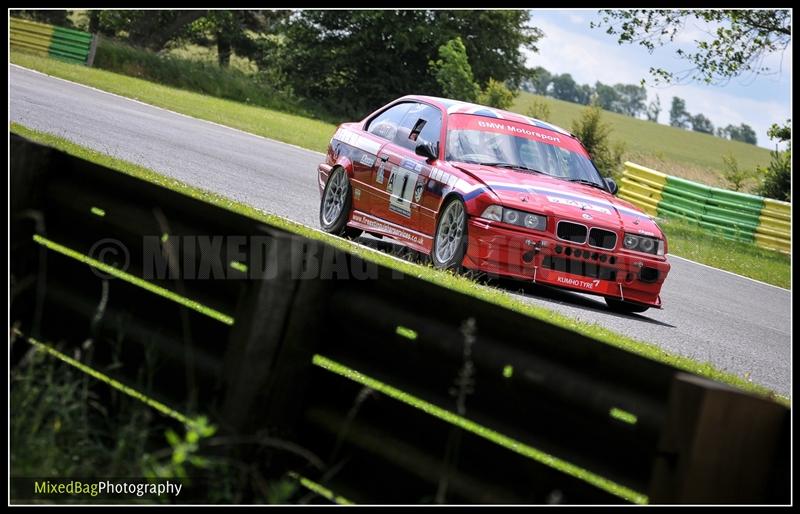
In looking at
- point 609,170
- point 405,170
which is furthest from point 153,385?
point 609,170

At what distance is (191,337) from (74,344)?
0.63m

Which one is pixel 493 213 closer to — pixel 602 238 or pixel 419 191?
pixel 602 238

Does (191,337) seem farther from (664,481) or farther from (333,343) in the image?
(664,481)

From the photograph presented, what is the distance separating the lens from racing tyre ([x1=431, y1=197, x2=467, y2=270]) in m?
10.9

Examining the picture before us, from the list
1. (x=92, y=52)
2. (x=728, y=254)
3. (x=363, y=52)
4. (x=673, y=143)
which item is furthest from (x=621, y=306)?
(x=673, y=143)

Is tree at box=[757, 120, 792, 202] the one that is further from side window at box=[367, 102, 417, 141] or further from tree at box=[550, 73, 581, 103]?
tree at box=[550, 73, 581, 103]

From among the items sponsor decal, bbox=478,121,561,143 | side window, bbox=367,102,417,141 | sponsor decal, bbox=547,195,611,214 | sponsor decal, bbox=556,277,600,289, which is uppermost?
sponsor decal, bbox=478,121,561,143

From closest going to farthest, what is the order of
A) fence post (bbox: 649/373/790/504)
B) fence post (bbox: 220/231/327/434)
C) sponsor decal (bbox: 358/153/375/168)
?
fence post (bbox: 649/373/790/504) → fence post (bbox: 220/231/327/434) → sponsor decal (bbox: 358/153/375/168)

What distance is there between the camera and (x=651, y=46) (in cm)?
2803

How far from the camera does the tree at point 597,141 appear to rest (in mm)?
35125

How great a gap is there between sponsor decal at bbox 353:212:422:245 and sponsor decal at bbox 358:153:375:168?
1.70 feet

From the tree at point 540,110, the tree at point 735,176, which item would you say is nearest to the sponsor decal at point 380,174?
the tree at point 735,176

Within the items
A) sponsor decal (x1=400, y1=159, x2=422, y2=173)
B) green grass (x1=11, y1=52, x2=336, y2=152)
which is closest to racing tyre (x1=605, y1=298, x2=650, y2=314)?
sponsor decal (x1=400, y1=159, x2=422, y2=173)

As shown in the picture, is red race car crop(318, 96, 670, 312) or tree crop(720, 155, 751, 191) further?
tree crop(720, 155, 751, 191)
